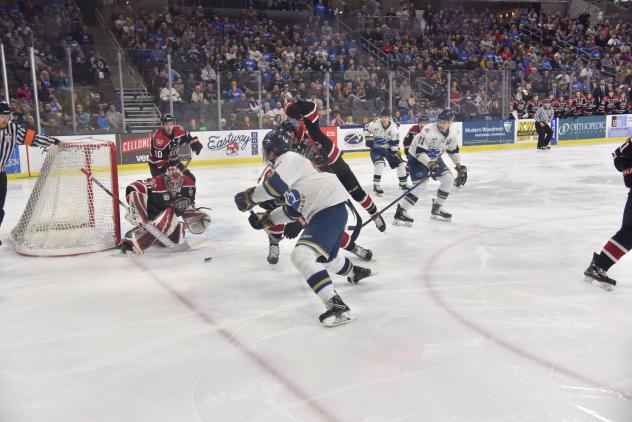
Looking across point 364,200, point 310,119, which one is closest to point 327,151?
point 310,119

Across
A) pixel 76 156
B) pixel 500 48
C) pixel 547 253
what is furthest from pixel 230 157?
pixel 500 48

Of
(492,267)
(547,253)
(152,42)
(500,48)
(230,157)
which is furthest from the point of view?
(500,48)

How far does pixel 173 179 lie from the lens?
5.15 m

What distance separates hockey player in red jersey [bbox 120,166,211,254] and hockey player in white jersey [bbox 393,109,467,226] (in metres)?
2.06

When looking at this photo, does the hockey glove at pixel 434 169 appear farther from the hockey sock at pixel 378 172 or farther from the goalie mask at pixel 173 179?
the goalie mask at pixel 173 179

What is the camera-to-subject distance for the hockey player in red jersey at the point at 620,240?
3.63 m

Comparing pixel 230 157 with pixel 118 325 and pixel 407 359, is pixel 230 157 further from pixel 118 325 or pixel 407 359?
pixel 407 359

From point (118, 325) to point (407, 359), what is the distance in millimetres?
1587

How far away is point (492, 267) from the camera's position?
4.33 m

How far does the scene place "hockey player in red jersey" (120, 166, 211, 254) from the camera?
4.90 meters

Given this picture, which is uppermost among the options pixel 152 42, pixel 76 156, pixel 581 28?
pixel 581 28

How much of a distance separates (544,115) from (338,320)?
12.4 metres

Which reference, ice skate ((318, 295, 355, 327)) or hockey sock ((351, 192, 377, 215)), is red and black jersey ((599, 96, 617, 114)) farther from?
ice skate ((318, 295, 355, 327))

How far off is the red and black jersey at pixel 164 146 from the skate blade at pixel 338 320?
3206 mm
